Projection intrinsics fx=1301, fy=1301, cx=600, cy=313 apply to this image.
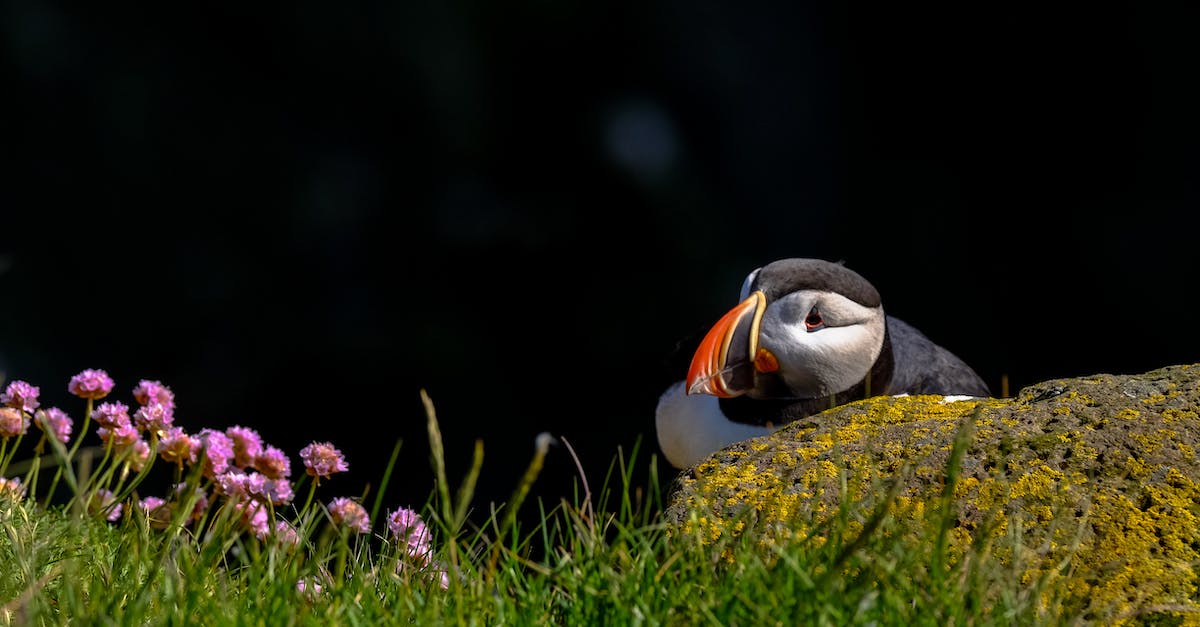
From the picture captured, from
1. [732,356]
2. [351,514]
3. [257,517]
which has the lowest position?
[257,517]

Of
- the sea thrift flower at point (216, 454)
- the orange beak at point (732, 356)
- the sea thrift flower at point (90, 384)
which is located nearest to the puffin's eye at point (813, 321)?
the orange beak at point (732, 356)

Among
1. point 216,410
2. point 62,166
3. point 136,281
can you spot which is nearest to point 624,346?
point 216,410

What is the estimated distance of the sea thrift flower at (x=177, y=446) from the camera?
282 centimetres

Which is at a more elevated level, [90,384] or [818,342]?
[818,342]

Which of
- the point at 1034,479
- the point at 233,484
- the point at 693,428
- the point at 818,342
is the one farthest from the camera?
the point at 693,428

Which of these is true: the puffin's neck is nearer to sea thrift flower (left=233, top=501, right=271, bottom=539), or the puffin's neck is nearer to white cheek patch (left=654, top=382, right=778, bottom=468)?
white cheek patch (left=654, top=382, right=778, bottom=468)

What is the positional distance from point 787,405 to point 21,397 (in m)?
1.74

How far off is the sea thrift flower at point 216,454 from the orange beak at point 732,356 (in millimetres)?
1025

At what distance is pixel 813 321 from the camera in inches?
121

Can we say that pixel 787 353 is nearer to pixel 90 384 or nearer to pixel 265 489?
pixel 265 489

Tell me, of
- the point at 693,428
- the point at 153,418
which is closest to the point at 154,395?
the point at 153,418

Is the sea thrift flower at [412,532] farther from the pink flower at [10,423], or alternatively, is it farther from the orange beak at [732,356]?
the pink flower at [10,423]

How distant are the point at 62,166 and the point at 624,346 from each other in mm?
3409

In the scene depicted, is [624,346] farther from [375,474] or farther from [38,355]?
[38,355]
